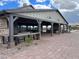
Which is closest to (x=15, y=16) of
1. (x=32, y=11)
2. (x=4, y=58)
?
(x=32, y=11)

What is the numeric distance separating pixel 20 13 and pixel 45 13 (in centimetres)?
1116

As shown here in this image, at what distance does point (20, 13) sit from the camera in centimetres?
1997

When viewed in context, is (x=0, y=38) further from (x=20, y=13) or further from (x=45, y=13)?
(x=45, y=13)

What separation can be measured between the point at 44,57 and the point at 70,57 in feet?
4.78

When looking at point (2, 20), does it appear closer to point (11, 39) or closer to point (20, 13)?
point (20, 13)

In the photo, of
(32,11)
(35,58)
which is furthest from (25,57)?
(32,11)

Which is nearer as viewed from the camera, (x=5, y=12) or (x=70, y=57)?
(x=70, y=57)

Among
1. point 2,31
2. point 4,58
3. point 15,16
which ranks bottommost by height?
point 4,58

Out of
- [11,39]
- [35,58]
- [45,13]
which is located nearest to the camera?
[35,58]

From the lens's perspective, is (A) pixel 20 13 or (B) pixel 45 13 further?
(B) pixel 45 13

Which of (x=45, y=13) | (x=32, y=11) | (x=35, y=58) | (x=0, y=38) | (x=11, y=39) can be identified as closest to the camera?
(x=35, y=58)

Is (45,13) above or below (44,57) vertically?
above

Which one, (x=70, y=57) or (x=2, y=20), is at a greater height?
(x=2, y=20)

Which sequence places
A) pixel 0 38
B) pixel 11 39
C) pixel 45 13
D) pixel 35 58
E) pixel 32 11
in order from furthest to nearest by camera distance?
pixel 45 13 < pixel 32 11 < pixel 0 38 < pixel 11 39 < pixel 35 58
